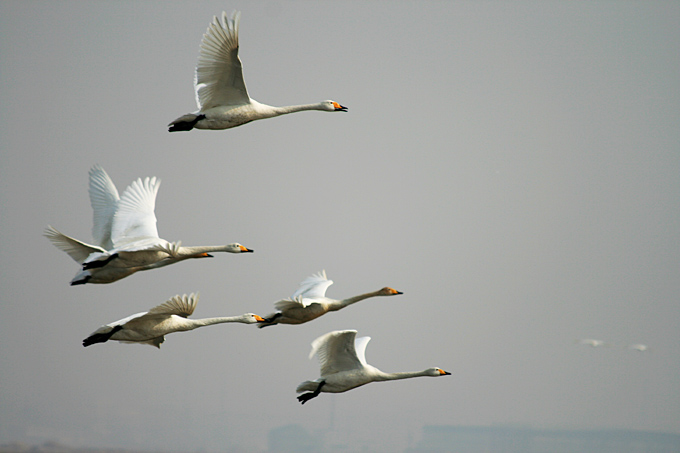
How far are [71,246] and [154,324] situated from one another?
4.22 meters

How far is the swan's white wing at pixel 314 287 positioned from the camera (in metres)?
28.8

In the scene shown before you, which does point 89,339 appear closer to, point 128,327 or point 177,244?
point 128,327

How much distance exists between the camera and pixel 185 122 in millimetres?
24844

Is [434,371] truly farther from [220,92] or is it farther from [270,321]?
[220,92]

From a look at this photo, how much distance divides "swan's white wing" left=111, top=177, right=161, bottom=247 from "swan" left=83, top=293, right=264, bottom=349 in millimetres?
3154

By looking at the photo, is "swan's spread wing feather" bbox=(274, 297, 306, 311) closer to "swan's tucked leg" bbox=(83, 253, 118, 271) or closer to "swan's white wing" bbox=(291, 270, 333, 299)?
"swan's white wing" bbox=(291, 270, 333, 299)

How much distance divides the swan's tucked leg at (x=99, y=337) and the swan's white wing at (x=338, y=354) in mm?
5140

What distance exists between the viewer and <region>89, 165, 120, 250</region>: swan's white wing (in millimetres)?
27812

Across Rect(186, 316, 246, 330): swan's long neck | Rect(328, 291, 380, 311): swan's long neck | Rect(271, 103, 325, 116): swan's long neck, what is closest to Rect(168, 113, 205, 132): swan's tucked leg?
Rect(271, 103, 325, 116): swan's long neck

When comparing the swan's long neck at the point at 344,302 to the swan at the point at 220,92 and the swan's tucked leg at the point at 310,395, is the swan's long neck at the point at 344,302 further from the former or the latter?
the swan at the point at 220,92

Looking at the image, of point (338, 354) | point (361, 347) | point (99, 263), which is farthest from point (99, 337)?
point (361, 347)

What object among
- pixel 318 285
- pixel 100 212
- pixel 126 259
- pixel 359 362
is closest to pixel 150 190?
pixel 100 212

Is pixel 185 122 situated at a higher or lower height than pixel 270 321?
higher

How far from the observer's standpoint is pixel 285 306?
82.7ft
